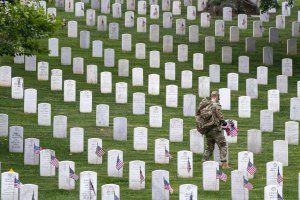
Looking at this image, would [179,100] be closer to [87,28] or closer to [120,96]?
[120,96]

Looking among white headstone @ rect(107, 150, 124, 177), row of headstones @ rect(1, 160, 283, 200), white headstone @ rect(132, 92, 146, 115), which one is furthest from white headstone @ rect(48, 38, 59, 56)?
row of headstones @ rect(1, 160, 283, 200)

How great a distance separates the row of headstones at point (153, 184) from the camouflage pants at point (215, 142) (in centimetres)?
84

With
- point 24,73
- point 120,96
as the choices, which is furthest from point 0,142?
point 24,73

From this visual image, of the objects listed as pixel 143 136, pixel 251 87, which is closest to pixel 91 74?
pixel 251 87

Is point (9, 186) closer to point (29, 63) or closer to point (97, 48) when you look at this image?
point (29, 63)

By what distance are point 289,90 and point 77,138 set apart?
376 inches

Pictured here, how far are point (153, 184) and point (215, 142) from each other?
3445mm

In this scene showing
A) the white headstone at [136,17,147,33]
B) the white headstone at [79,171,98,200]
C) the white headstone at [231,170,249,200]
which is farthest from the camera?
the white headstone at [136,17,147,33]

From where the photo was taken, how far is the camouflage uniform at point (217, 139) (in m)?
31.5

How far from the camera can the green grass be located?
1198 inches

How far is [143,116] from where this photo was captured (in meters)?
37.1

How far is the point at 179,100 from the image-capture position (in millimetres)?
39094

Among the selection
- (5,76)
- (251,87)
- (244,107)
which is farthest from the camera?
(5,76)

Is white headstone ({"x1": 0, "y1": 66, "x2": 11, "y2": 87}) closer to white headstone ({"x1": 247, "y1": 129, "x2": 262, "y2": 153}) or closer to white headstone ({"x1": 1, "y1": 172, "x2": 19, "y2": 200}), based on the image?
white headstone ({"x1": 247, "y1": 129, "x2": 262, "y2": 153})
